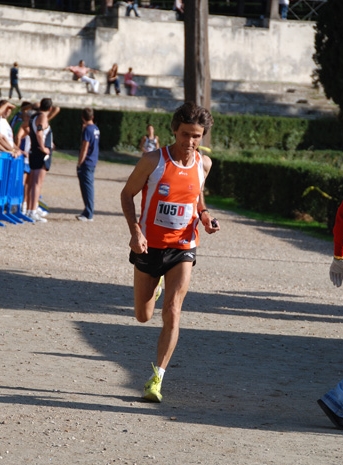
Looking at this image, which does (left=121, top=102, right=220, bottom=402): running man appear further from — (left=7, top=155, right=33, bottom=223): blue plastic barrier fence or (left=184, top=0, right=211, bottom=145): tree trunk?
(left=184, top=0, right=211, bottom=145): tree trunk

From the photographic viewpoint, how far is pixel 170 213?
22.8ft

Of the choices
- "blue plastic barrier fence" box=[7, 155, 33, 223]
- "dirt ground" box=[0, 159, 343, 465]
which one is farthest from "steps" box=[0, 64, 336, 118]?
"dirt ground" box=[0, 159, 343, 465]

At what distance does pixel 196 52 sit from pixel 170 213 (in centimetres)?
1592

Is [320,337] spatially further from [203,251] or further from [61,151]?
[61,151]

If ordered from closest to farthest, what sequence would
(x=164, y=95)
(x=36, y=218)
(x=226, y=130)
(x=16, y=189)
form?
(x=16, y=189), (x=36, y=218), (x=226, y=130), (x=164, y=95)

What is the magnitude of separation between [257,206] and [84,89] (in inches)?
826

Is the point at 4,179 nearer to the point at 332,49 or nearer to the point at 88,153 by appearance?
the point at 88,153

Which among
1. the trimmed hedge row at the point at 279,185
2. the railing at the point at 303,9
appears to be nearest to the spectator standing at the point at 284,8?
the railing at the point at 303,9

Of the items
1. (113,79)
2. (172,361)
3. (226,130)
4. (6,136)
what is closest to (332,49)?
(6,136)

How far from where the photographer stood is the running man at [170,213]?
6.90 meters

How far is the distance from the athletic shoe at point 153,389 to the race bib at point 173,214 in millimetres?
936

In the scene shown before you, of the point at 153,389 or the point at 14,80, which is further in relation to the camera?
the point at 14,80

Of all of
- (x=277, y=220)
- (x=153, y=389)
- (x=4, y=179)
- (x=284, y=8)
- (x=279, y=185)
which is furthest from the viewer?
(x=284, y=8)

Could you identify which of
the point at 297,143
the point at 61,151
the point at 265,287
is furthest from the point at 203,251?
the point at 297,143
